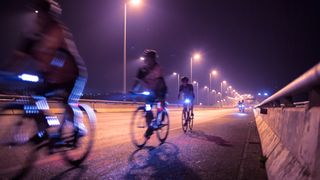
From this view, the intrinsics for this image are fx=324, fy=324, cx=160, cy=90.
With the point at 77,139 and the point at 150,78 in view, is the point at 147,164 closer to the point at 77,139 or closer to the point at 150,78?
the point at 77,139

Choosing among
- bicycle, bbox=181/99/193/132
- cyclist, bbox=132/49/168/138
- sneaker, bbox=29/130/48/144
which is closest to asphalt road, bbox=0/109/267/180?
sneaker, bbox=29/130/48/144

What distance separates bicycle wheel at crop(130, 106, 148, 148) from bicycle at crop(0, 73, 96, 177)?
7.81ft

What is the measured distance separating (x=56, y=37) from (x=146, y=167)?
250cm

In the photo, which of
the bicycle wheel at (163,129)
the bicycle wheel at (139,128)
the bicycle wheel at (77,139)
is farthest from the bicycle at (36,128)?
the bicycle wheel at (163,129)

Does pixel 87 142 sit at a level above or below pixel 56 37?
below

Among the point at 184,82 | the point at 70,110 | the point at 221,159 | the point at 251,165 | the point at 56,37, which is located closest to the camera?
the point at 56,37

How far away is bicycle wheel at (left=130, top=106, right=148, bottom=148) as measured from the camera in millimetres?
7529

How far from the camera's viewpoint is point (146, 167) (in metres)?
5.36

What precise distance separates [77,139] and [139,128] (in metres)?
2.67

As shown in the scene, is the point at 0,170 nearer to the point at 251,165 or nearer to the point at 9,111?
the point at 9,111

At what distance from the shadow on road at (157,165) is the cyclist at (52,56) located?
3.72 feet

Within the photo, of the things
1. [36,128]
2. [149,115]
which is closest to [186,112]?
[149,115]

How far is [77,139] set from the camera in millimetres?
5133

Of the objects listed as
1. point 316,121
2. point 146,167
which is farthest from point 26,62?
point 316,121
